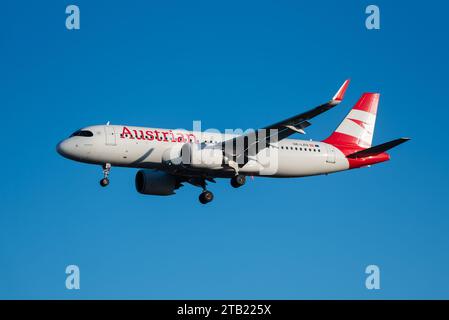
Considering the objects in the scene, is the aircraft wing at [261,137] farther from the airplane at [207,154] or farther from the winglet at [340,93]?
the winglet at [340,93]

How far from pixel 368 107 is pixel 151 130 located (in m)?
18.7

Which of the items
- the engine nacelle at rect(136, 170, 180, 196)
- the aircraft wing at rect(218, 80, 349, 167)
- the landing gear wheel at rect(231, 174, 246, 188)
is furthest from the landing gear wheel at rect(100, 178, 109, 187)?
the landing gear wheel at rect(231, 174, 246, 188)

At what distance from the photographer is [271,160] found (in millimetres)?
59406

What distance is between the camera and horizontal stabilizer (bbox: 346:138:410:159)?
57056 millimetres

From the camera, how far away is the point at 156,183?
198 feet

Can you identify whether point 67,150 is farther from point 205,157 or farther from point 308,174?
point 308,174

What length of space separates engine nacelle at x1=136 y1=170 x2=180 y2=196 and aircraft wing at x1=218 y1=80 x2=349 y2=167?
5600 mm

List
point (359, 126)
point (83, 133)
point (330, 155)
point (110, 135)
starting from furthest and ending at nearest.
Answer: point (359, 126) < point (330, 155) < point (83, 133) < point (110, 135)

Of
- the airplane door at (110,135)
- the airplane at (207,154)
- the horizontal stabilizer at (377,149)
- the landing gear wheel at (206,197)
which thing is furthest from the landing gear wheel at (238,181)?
the horizontal stabilizer at (377,149)

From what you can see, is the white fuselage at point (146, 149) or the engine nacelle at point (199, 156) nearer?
the engine nacelle at point (199, 156)

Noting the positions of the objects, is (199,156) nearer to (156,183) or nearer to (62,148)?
(156,183)

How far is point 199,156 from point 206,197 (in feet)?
15.4

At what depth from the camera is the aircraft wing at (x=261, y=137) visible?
2058 inches

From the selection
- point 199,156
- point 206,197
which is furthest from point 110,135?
point 206,197
